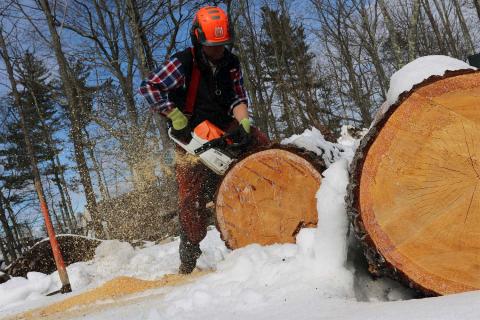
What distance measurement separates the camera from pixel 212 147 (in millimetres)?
3059

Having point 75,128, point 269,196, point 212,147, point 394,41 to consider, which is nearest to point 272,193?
point 269,196

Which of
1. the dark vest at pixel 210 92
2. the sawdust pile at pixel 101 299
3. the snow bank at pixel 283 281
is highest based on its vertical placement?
the dark vest at pixel 210 92

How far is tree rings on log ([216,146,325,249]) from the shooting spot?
270 cm

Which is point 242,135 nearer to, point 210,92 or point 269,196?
point 210,92

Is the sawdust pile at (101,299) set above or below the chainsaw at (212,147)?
below

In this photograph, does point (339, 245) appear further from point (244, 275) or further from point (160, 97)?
point (160, 97)

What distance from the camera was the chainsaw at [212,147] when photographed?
3049mm

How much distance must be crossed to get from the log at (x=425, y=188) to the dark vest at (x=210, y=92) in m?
1.78

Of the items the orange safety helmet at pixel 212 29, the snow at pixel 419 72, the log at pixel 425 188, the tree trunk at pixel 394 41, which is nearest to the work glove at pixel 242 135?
the orange safety helmet at pixel 212 29

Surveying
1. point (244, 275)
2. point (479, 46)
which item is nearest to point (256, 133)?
point (244, 275)

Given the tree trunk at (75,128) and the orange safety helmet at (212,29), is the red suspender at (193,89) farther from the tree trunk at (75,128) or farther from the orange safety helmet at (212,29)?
the tree trunk at (75,128)

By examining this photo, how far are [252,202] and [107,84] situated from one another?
47.6 ft

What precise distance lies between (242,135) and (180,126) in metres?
0.47

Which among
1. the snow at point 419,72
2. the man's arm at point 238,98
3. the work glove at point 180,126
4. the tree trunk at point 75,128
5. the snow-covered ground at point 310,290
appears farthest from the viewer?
the tree trunk at point 75,128
